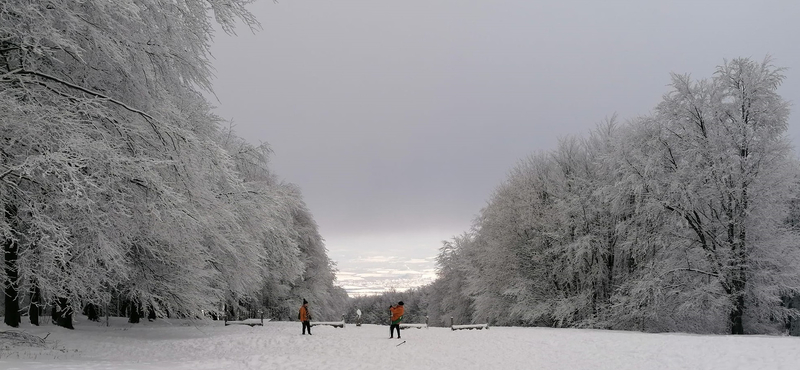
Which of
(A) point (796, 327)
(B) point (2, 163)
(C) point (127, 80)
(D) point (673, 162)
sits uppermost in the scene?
(D) point (673, 162)

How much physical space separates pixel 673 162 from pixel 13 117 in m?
27.4

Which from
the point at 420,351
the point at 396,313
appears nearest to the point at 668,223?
the point at 396,313

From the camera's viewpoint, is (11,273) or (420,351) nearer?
(11,273)

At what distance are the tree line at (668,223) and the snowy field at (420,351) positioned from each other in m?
8.30

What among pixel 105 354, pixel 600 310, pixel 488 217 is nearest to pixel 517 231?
pixel 488 217

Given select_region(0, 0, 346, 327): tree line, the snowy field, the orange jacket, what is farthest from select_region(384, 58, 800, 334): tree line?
select_region(0, 0, 346, 327): tree line

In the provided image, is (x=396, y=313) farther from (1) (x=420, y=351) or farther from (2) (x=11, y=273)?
(2) (x=11, y=273)

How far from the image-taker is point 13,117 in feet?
26.1

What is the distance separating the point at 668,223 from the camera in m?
27.2

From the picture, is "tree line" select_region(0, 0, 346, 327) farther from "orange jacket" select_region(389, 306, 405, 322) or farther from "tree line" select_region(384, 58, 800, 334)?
"tree line" select_region(384, 58, 800, 334)

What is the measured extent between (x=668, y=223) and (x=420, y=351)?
16.5m

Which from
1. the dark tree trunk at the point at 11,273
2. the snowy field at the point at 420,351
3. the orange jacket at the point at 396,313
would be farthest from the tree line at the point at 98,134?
the orange jacket at the point at 396,313

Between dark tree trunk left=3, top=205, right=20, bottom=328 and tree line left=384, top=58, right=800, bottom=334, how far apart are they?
82.5 ft

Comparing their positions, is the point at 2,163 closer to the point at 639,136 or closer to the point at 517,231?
the point at 639,136
